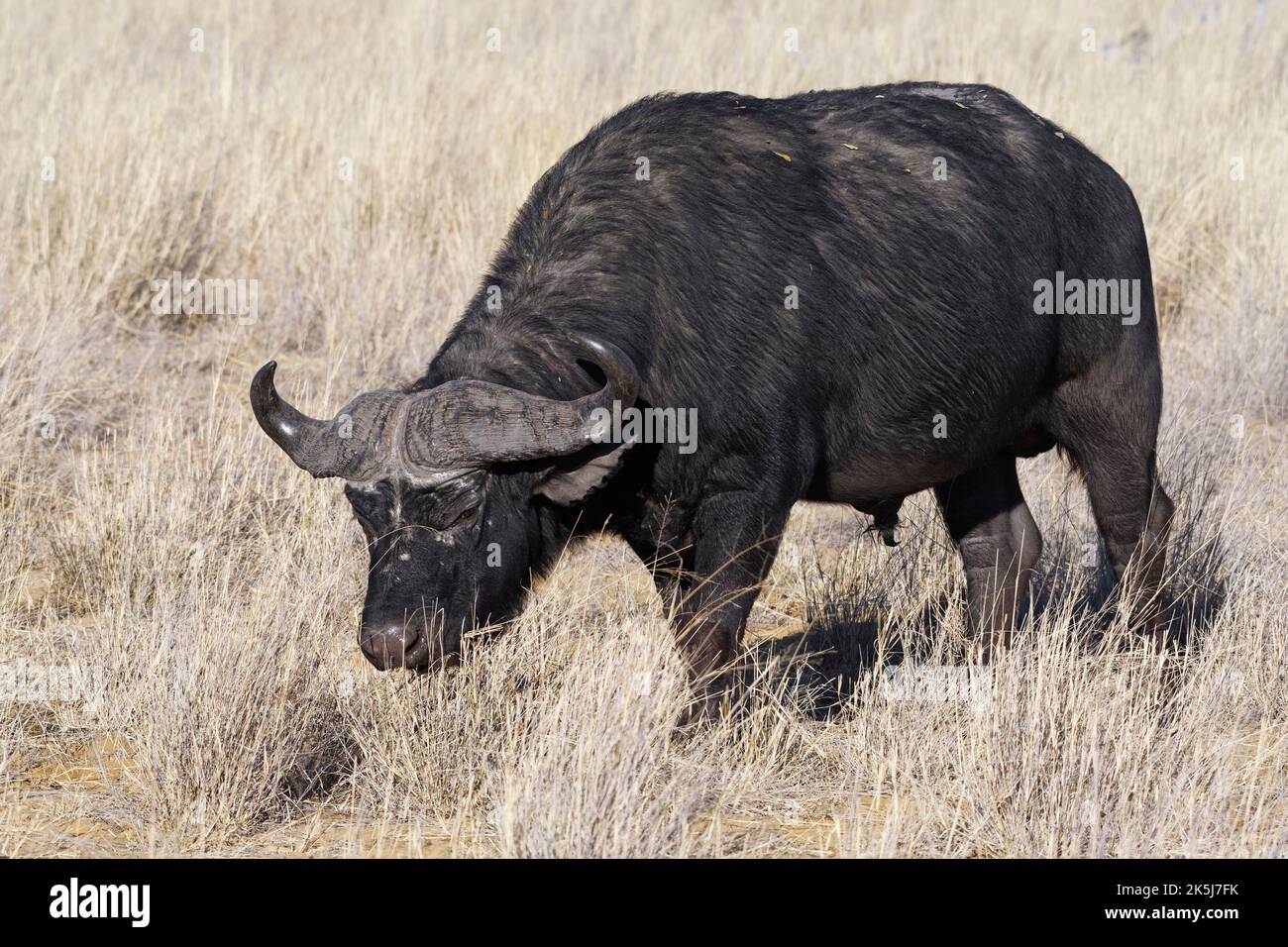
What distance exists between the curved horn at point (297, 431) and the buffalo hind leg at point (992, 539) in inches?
112

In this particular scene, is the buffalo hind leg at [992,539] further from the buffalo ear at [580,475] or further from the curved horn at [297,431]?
the curved horn at [297,431]

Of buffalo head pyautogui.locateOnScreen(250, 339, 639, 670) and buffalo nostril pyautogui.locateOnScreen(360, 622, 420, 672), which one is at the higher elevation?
buffalo head pyautogui.locateOnScreen(250, 339, 639, 670)

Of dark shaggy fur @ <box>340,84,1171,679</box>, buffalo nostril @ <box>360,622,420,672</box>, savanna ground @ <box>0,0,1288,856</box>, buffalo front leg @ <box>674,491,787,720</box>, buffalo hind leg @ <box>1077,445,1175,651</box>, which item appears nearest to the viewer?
buffalo nostril @ <box>360,622,420,672</box>

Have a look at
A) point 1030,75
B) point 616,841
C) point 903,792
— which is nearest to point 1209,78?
point 1030,75

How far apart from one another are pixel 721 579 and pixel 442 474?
3.45 feet

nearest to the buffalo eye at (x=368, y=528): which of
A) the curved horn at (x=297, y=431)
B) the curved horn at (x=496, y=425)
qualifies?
the curved horn at (x=297, y=431)

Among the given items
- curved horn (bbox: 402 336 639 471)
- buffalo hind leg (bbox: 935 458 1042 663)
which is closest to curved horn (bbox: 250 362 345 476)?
curved horn (bbox: 402 336 639 471)

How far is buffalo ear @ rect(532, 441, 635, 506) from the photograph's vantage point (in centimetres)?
471

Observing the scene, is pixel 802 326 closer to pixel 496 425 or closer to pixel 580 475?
pixel 580 475

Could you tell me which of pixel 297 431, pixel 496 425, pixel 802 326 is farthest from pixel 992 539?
pixel 297 431

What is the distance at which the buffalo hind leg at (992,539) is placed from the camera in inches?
253

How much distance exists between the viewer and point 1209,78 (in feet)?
42.0

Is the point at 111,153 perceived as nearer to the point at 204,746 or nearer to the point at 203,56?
the point at 203,56

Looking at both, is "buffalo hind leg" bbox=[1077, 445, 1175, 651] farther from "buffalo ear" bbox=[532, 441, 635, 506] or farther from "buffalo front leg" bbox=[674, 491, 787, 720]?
"buffalo ear" bbox=[532, 441, 635, 506]
